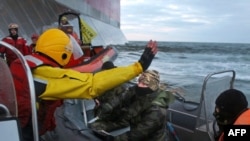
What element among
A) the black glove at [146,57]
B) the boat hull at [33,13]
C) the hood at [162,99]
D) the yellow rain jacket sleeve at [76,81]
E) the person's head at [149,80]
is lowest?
the hood at [162,99]

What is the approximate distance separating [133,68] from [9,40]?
18.4 feet

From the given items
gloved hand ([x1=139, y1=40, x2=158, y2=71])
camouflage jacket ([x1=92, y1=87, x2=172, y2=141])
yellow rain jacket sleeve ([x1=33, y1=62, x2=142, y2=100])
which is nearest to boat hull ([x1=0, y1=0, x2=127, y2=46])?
camouflage jacket ([x1=92, y1=87, x2=172, y2=141])

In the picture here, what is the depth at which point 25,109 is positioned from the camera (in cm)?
292

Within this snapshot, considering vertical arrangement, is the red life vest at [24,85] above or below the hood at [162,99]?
above

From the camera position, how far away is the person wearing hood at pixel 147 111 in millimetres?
4172

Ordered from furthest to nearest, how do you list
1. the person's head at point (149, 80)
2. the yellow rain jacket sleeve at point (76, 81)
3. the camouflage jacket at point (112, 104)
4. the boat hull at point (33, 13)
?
the boat hull at point (33, 13) < the camouflage jacket at point (112, 104) < the person's head at point (149, 80) < the yellow rain jacket sleeve at point (76, 81)

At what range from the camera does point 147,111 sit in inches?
166

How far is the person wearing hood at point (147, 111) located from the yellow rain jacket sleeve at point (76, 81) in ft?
3.93

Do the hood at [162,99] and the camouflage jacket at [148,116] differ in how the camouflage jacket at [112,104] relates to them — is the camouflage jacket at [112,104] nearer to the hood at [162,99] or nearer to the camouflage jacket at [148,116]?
the camouflage jacket at [148,116]

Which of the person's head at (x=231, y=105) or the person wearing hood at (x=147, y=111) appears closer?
the person's head at (x=231, y=105)

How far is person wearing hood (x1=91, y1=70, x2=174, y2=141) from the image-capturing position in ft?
13.7

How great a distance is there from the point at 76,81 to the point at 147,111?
1.48 metres

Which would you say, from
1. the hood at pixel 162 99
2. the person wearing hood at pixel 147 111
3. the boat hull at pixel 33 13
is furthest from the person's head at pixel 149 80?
the boat hull at pixel 33 13

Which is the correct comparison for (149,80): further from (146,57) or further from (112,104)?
(146,57)
